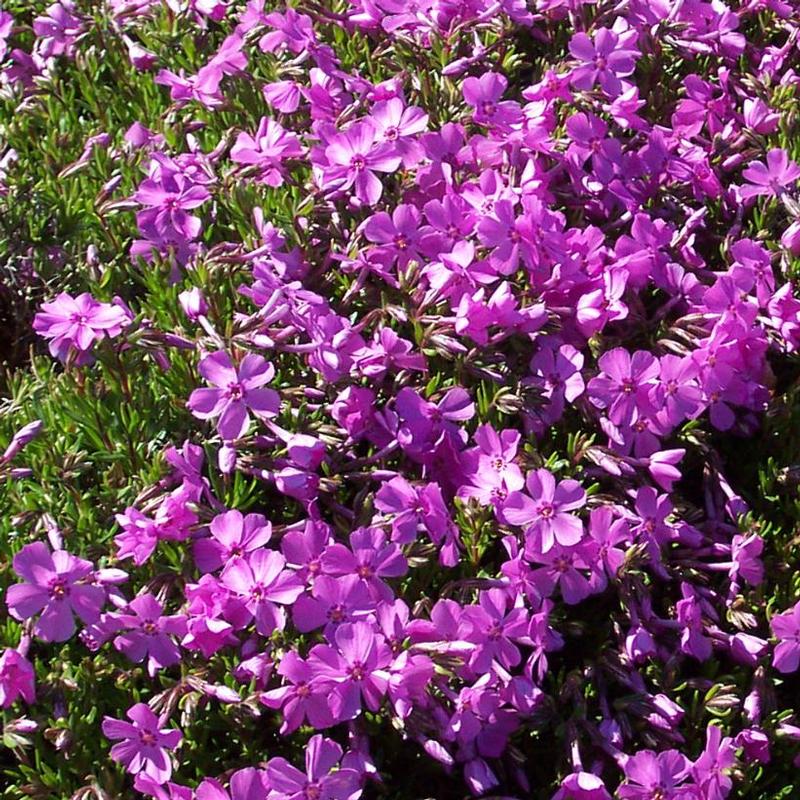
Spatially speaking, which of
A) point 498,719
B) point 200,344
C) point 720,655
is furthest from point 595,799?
point 200,344

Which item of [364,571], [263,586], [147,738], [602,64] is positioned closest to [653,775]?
[364,571]

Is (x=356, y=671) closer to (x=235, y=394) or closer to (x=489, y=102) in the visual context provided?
(x=235, y=394)

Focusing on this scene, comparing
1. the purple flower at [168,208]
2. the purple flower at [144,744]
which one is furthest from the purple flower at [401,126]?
the purple flower at [144,744]

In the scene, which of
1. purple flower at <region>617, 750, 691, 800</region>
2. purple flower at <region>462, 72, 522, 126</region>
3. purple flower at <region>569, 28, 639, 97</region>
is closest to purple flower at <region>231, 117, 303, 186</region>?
purple flower at <region>462, 72, 522, 126</region>

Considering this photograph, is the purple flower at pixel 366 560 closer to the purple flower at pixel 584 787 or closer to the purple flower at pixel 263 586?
the purple flower at pixel 263 586

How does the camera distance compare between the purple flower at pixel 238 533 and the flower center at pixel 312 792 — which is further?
the purple flower at pixel 238 533

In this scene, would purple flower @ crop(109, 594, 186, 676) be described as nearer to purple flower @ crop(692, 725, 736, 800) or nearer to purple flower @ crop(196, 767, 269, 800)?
purple flower @ crop(196, 767, 269, 800)
